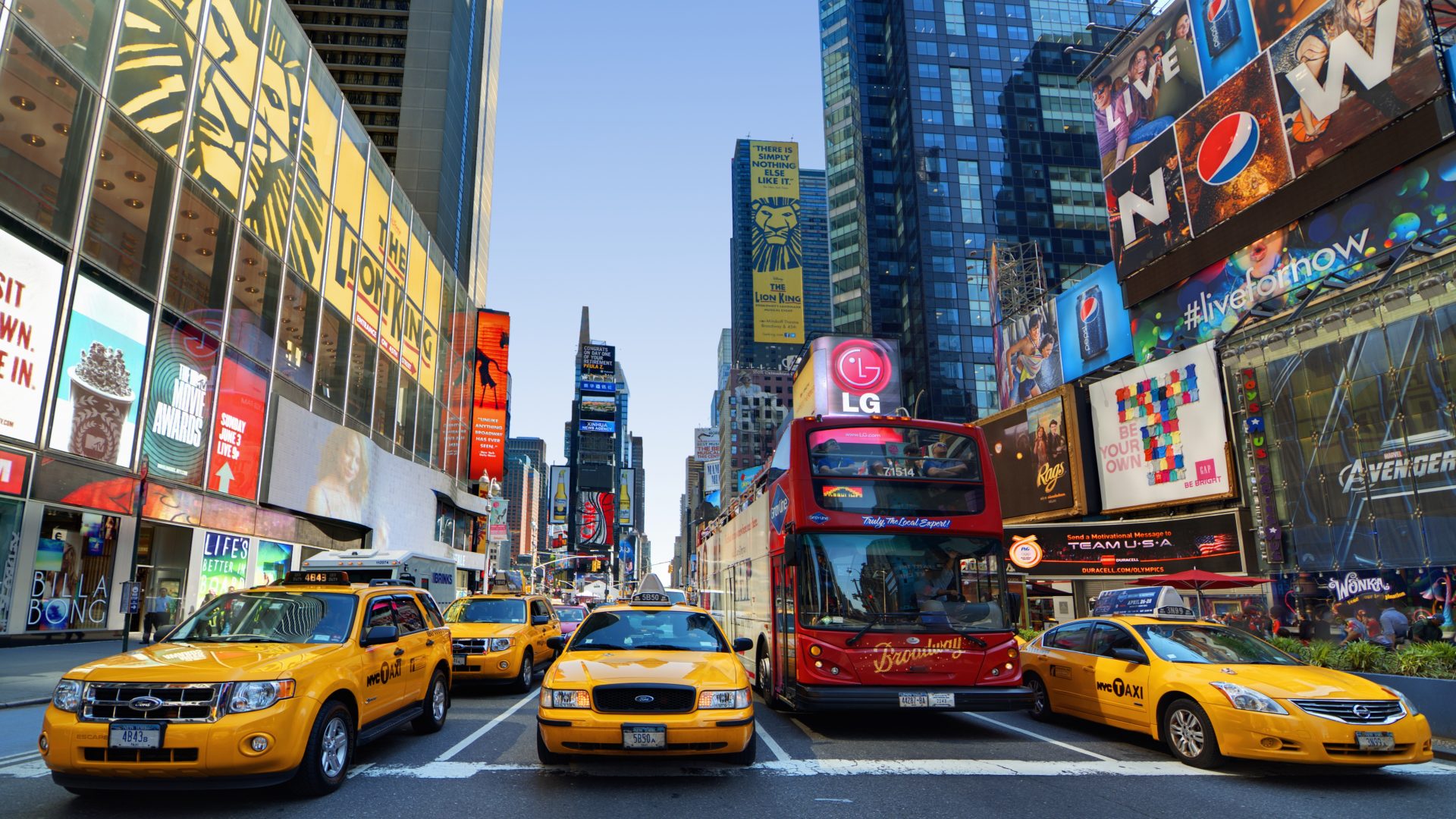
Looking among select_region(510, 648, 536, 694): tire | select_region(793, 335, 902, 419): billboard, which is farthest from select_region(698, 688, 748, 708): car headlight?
select_region(793, 335, 902, 419): billboard

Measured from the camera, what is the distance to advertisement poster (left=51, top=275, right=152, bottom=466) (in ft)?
61.4

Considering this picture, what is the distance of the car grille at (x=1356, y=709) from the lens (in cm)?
718

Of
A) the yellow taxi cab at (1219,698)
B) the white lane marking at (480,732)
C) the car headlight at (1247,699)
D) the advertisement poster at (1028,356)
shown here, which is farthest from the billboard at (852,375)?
the car headlight at (1247,699)

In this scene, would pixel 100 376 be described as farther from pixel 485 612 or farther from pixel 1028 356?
pixel 1028 356

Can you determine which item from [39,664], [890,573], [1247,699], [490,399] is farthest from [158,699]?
[490,399]

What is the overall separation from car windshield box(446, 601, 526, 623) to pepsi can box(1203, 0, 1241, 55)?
31538mm

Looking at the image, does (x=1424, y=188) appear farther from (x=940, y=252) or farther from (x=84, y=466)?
(x=940, y=252)

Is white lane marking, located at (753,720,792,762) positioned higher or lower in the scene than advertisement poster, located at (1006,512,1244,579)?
lower

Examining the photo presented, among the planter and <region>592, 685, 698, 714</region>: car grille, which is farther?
the planter

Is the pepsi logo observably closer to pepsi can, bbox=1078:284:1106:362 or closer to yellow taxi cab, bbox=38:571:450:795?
pepsi can, bbox=1078:284:1106:362

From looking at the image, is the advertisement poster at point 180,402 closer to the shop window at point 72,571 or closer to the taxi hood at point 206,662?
the shop window at point 72,571

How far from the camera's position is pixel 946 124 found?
9300cm

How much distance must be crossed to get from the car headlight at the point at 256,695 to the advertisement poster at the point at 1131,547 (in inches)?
1120

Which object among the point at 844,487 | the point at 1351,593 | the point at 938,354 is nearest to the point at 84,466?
the point at 844,487
